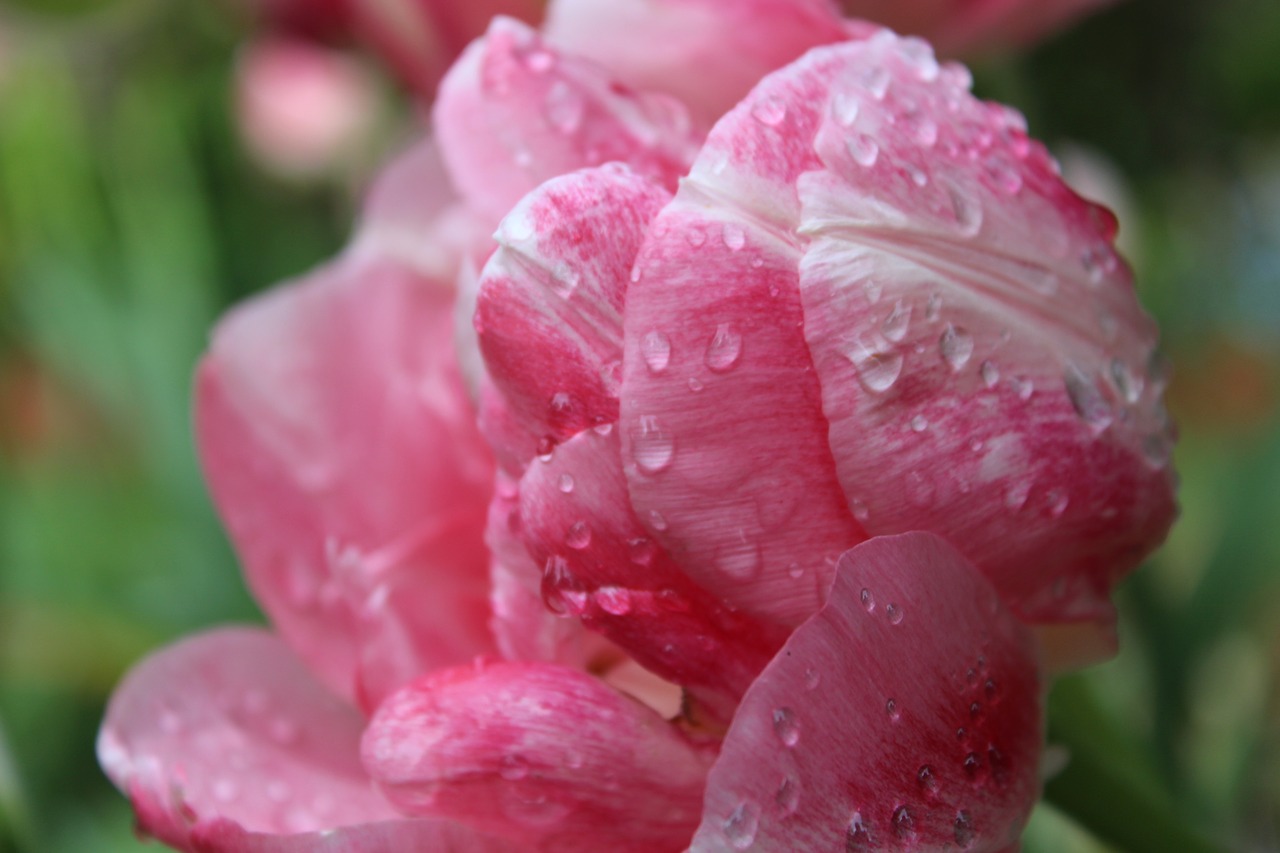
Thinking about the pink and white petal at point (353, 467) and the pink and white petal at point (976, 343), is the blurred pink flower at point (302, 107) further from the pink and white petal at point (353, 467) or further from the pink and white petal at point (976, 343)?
the pink and white petal at point (976, 343)

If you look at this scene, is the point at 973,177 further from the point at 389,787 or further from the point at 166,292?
the point at 166,292

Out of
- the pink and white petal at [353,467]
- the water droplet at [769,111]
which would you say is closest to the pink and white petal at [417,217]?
the pink and white petal at [353,467]

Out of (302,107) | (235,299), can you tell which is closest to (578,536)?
(235,299)

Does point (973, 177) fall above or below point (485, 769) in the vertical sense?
above

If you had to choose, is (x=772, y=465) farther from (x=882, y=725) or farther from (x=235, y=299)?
(x=235, y=299)

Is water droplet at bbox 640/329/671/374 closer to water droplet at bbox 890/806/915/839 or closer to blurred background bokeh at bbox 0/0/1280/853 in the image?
water droplet at bbox 890/806/915/839

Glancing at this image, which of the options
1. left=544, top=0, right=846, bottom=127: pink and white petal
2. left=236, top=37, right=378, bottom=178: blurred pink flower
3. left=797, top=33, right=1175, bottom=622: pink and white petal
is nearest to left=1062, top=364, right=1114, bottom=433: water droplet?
left=797, top=33, right=1175, bottom=622: pink and white petal

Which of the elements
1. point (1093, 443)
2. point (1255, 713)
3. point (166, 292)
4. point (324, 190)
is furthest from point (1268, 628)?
point (324, 190)

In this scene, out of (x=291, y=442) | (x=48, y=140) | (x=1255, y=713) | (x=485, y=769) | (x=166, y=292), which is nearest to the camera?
(x=485, y=769)
